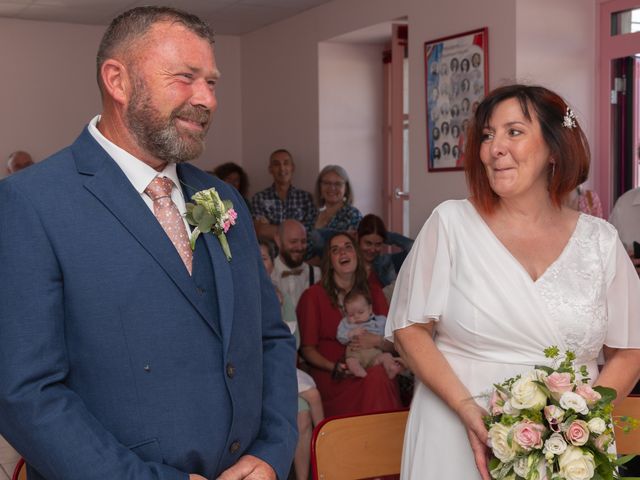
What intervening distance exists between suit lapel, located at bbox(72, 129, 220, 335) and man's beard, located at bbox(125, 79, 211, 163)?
8 cm

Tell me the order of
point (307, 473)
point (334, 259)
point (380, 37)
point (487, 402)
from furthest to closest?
point (380, 37)
point (334, 259)
point (307, 473)
point (487, 402)

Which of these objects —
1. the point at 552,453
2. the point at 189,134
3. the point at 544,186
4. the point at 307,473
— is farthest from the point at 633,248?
the point at 189,134

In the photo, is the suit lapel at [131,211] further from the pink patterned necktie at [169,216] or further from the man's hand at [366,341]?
the man's hand at [366,341]

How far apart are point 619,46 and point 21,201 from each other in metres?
5.76

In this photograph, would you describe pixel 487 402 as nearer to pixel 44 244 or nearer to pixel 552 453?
pixel 552 453

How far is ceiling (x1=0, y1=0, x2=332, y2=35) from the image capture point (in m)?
8.52

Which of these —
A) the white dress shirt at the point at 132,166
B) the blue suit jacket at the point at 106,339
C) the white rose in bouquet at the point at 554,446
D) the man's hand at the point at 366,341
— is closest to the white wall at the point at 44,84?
the man's hand at the point at 366,341

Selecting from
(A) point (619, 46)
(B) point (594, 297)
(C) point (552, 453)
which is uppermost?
(A) point (619, 46)

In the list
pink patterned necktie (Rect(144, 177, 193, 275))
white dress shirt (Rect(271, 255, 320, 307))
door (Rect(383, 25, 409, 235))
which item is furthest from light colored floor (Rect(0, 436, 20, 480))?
door (Rect(383, 25, 409, 235))

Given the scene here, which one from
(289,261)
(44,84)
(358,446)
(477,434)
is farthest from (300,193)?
(477,434)

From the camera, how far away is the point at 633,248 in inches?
208

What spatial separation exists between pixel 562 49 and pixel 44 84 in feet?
18.9

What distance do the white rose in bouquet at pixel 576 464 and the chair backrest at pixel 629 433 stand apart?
2.40 ft

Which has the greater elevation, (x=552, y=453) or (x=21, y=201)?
(x=21, y=201)
